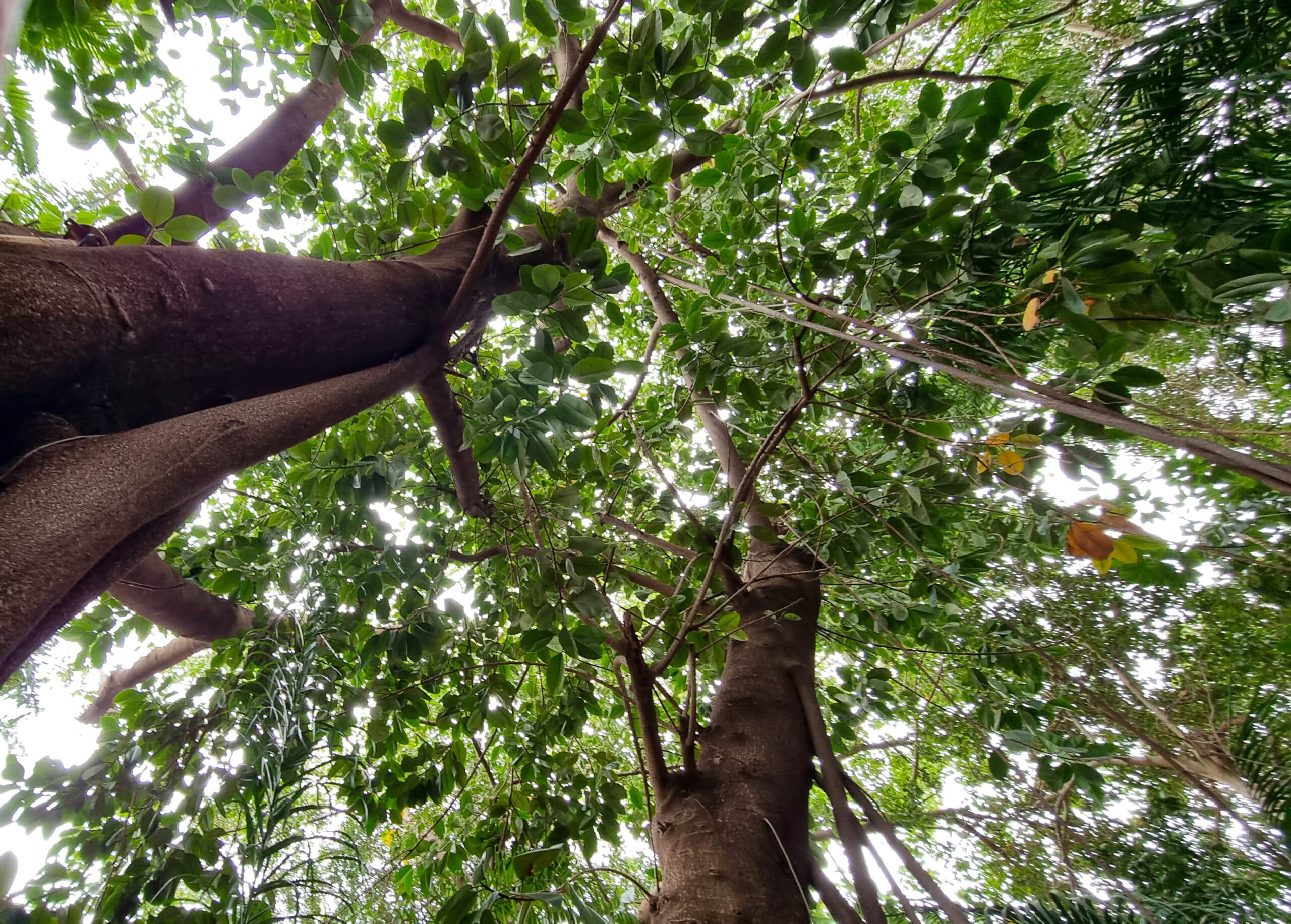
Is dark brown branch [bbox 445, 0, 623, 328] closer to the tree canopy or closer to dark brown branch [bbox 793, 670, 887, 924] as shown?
the tree canopy

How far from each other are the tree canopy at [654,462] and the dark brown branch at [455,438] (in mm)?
20

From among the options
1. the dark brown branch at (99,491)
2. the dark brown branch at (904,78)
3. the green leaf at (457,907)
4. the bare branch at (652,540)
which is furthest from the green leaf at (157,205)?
the dark brown branch at (904,78)

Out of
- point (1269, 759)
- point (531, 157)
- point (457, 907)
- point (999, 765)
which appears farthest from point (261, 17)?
point (1269, 759)

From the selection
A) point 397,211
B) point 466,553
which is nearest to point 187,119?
point 397,211

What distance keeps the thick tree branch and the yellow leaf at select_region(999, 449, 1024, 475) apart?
3.35m

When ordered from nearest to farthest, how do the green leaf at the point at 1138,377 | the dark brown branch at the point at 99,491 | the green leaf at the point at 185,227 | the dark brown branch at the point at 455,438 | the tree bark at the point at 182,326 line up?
the dark brown branch at the point at 99,491 < the tree bark at the point at 182,326 < the green leaf at the point at 185,227 < the green leaf at the point at 1138,377 < the dark brown branch at the point at 455,438

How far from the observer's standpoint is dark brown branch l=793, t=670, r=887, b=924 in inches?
39.1

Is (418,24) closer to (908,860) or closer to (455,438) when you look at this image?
(455,438)

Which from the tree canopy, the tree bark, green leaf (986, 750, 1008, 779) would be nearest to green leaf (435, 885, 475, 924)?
the tree canopy

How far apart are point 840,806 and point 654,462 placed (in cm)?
106

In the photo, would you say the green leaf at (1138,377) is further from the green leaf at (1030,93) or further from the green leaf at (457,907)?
the green leaf at (457,907)

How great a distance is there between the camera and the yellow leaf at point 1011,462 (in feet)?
4.04

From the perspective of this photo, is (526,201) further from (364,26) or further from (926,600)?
(926,600)

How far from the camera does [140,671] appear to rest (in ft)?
10.3
